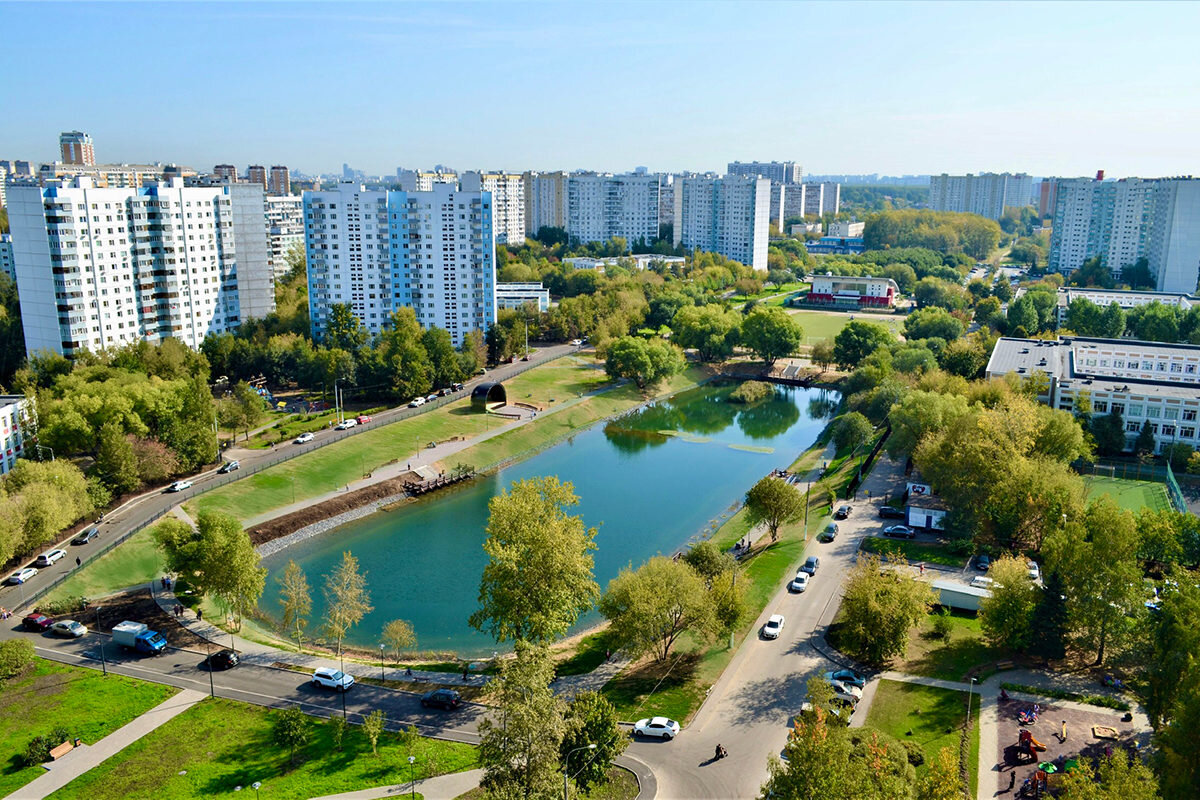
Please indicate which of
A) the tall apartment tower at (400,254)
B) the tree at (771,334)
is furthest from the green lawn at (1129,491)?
the tall apartment tower at (400,254)

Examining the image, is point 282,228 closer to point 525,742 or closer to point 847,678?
point 847,678

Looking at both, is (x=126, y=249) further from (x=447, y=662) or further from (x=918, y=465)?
(x=918, y=465)

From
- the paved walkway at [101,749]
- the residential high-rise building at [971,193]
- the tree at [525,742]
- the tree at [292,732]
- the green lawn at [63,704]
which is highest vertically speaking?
the residential high-rise building at [971,193]

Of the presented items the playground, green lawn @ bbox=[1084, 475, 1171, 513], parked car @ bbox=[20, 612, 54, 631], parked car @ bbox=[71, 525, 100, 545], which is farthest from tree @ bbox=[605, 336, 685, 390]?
the playground

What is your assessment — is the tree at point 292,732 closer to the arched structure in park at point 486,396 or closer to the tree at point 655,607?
the tree at point 655,607

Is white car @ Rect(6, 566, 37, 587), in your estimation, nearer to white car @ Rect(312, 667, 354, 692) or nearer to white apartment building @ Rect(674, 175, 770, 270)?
white car @ Rect(312, 667, 354, 692)

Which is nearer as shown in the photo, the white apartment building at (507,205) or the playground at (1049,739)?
the playground at (1049,739)
